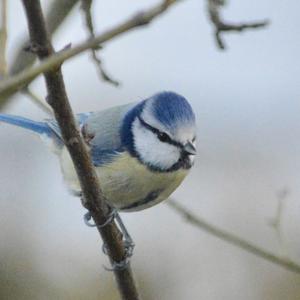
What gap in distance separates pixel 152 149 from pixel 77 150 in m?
0.78

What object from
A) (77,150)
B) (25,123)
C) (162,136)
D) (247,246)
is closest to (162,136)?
(162,136)

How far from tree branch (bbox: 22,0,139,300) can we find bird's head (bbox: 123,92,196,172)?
0.44 meters

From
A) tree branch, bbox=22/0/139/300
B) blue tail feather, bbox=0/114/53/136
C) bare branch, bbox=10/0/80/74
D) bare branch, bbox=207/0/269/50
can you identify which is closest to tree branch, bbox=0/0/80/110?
bare branch, bbox=10/0/80/74

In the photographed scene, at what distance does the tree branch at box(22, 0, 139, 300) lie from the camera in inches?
46.8

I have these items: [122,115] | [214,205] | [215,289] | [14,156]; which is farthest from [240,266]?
[122,115]

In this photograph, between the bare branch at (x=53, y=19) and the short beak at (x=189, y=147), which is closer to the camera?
the bare branch at (x=53, y=19)

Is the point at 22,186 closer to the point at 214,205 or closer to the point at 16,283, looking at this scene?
the point at 16,283

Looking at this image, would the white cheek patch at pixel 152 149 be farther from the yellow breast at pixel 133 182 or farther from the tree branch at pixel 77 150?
the tree branch at pixel 77 150

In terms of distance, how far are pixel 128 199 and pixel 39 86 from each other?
2.24 meters

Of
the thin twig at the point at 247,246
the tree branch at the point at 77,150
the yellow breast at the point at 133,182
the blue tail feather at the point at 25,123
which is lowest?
the tree branch at the point at 77,150

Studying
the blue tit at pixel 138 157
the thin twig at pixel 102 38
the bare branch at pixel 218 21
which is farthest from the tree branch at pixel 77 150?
the blue tit at pixel 138 157

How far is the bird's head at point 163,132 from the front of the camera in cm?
218

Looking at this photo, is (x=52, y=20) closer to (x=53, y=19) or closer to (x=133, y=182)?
(x=53, y=19)

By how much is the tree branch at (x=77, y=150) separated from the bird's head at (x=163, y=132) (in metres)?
0.44
